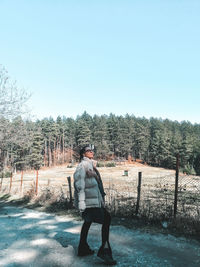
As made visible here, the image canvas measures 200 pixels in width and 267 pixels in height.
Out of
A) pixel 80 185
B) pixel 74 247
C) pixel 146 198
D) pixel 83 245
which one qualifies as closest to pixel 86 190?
pixel 80 185

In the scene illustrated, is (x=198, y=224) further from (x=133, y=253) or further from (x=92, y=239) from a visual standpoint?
(x=92, y=239)

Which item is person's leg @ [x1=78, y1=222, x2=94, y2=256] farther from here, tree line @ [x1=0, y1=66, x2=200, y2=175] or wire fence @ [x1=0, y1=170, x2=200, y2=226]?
tree line @ [x1=0, y1=66, x2=200, y2=175]

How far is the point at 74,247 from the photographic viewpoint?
4.43 meters

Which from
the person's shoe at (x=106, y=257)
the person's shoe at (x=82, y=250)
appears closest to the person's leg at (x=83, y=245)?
the person's shoe at (x=82, y=250)

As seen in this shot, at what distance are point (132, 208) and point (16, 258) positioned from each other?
3.96 meters

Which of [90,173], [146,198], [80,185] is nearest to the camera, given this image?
[80,185]

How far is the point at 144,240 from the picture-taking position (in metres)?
4.88

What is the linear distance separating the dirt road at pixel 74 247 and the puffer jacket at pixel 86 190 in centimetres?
102

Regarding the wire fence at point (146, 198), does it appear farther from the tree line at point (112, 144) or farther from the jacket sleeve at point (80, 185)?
the tree line at point (112, 144)

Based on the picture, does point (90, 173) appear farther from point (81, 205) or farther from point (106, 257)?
point (106, 257)

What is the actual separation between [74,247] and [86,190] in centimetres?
158

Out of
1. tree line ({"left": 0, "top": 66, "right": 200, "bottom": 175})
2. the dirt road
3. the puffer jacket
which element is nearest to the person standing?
the puffer jacket

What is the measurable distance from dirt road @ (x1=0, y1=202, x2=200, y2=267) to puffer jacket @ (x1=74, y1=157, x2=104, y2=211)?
1020mm

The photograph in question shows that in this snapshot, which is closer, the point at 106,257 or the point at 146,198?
the point at 106,257
